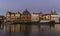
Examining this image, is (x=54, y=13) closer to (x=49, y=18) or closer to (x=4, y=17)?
(x=49, y=18)

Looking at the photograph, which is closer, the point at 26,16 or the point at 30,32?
the point at 30,32

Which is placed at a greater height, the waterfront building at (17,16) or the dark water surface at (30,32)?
the waterfront building at (17,16)

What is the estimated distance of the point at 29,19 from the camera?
112 feet

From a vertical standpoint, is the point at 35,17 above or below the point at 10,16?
below

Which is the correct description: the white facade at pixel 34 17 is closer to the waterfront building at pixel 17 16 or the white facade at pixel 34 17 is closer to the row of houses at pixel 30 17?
the row of houses at pixel 30 17

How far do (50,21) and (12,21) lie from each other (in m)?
7.00

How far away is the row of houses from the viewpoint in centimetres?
3376

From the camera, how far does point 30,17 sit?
1368 inches

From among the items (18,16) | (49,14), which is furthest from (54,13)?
(18,16)

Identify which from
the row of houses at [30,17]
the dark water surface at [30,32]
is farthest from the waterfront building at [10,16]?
the dark water surface at [30,32]

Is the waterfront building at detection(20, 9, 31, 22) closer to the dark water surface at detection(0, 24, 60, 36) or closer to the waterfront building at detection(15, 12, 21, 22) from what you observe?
the waterfront building at detection(15, 12, 21, 22)

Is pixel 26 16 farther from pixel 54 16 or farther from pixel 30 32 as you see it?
pixel 30 32

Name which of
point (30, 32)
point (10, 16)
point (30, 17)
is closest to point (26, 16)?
point (30, 17)

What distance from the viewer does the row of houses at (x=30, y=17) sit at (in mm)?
33759
